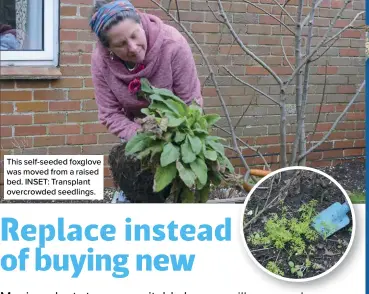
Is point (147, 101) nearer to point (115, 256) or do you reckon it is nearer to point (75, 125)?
point (75, 125)

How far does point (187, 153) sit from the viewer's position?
2.08 metres

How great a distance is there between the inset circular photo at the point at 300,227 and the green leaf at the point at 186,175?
6.8 inches

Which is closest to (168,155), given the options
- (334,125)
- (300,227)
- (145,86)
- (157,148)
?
(157,148)

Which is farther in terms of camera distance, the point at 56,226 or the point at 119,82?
the point at 119,82

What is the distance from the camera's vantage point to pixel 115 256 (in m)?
2.13

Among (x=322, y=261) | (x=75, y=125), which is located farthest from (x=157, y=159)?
(x=322, y=261)

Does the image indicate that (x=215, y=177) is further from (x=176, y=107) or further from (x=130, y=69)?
(x=130, y=69)

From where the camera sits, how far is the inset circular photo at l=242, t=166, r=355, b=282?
2152 mm

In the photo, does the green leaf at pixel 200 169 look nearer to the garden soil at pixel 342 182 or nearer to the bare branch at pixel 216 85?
the garden soil at pixel 342 182

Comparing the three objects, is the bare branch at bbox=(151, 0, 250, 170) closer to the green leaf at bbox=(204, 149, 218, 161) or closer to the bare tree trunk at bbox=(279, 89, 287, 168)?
the bare tree trunk at bbox=(279, 89, 287, 168)

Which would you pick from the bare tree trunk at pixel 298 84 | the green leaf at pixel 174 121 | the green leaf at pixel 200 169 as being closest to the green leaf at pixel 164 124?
the green leaf at pixel 174 121

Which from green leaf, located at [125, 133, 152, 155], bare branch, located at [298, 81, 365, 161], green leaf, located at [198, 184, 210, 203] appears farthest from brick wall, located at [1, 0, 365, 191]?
green leaf, located at [198, 184, 210, 203]

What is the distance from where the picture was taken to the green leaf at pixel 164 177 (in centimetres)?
210

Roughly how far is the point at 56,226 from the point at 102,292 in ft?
0.73
